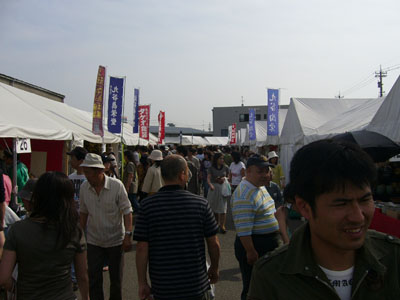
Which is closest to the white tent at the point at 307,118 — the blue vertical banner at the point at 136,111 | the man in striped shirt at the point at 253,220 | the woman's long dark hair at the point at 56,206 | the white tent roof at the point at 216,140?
the man in striped shirt at the point at 253,220

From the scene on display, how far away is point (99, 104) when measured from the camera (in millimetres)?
10422

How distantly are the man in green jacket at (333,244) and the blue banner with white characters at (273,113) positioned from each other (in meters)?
14.2

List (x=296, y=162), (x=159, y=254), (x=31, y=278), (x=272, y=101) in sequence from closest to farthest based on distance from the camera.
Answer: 1. (x=296, y=162)
2. (x=31, y=278)
3. (x=159, y=254)
4. (x=272, y=101)

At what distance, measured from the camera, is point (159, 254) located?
8.24 feet

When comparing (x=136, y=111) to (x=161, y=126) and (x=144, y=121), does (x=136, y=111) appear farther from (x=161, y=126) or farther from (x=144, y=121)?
(x=161, y=126)

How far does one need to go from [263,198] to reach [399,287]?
86.3 inches

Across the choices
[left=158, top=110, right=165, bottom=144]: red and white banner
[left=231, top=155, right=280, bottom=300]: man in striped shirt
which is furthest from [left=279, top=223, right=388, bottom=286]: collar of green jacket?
[left=158, top=110, right=165, bottom=144]: red and white banner

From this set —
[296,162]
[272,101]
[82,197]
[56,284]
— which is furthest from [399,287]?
[272,101]

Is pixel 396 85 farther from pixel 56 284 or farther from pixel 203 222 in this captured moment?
pixel 56 284

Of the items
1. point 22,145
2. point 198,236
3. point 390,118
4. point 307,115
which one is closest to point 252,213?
point 198,236

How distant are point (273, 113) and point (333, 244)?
14.5 meters

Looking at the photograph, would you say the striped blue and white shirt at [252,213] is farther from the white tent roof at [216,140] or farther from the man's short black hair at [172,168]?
the white tent roof at [216,140]

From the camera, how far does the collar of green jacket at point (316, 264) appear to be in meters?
1.19

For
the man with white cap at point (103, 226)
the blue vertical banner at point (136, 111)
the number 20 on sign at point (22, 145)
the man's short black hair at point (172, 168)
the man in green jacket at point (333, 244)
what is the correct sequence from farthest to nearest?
the blue vertical banner at point (136, 111) < the number 20 on sign at point (22, 145) < the man with white cap at point (103, 226) < the man's short black hair at point (172, 168) < the man in green jacket at point (333, 244)
